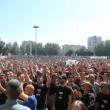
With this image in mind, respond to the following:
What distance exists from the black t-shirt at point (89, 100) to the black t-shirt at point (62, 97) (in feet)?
3.18

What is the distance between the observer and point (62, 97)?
26.3 ft

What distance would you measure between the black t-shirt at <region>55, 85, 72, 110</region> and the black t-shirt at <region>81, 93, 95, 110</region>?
3.18 feet

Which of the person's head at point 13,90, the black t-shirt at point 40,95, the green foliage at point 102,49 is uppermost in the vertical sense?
the green foliage at point 102,49

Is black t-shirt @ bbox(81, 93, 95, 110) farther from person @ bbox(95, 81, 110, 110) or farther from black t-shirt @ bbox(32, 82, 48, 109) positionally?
black t-shirt @ bbox(32, 82, 48, 109)

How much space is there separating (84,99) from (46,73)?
3807 mm

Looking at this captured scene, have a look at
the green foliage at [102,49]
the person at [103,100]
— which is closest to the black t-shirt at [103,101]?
the person at [103,100]

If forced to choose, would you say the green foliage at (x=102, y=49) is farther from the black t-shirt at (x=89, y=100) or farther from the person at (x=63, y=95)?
the black t-shirt at (x=89, y=100)

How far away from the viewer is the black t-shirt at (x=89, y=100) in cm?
697

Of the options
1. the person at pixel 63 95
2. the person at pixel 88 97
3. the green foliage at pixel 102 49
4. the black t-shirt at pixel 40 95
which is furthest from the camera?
the green foliage at pixel 102 49

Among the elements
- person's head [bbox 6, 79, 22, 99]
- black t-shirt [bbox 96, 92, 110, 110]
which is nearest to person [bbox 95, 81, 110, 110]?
black t-shirt [bbox 96, 92, 110, 110]

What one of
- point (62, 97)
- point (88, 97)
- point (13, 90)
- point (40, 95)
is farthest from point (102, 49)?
point (13, 90)

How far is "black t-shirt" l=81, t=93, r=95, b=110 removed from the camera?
22.9 feet

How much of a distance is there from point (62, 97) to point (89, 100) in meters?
1.17

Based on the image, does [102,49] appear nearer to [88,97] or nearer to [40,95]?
[40,95]
